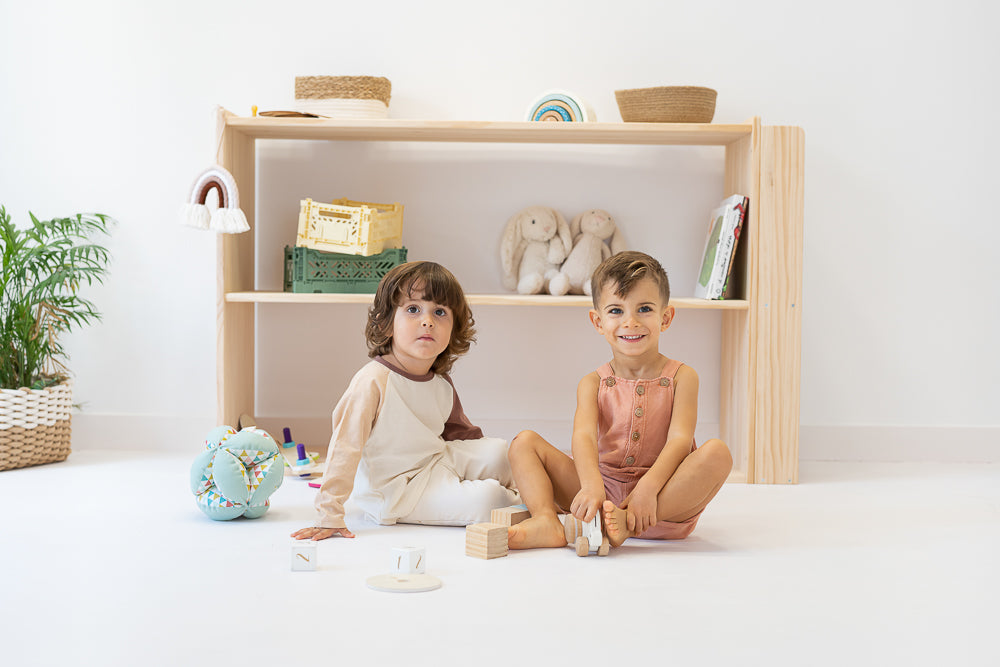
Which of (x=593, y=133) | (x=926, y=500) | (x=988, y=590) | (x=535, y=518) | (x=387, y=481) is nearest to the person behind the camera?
(x=988, y=590)

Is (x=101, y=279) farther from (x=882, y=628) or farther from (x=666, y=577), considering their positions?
(x=882, y=628)

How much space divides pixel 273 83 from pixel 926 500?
1.97 meters

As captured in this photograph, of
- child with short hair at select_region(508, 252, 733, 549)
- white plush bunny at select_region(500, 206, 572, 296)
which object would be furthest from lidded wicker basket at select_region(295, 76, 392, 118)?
child with short hair at select_region(508, 252, 733, 549)

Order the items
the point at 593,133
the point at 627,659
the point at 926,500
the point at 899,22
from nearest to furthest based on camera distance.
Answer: the point at 627,659 < the point at 926,500 < the point at 593,133 < the point at 899,22

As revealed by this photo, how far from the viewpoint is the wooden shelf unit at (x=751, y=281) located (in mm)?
2211

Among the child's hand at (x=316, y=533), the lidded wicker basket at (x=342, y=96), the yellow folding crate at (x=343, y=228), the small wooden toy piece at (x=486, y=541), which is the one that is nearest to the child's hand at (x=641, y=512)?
the small wooden toy piece at (x=486, y=541)

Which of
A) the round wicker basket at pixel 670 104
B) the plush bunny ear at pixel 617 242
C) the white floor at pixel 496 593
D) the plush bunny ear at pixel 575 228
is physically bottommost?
the white floor at pixel 496 593

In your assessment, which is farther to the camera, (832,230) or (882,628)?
(832,230)

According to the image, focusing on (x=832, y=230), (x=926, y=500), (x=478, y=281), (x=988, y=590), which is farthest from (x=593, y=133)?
(x=988, y=590)

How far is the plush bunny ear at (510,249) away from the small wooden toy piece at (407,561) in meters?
1.23

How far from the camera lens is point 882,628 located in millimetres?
1188

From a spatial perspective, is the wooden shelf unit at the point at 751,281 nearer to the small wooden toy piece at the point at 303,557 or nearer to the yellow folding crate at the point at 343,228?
the yellow folding crate at the point at 343,228

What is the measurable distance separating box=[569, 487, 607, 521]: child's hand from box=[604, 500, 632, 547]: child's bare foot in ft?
0.04

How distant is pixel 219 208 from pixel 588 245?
3.09 ft
